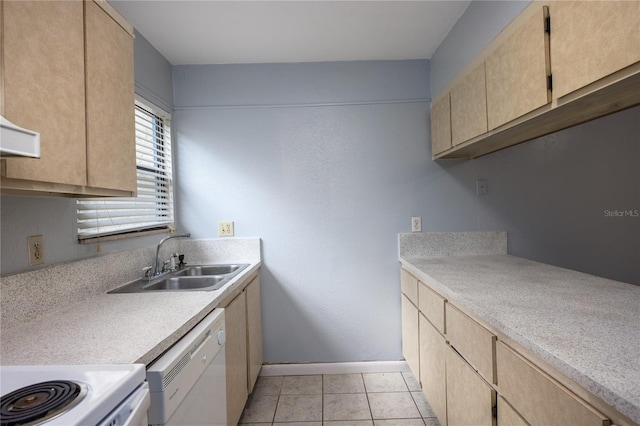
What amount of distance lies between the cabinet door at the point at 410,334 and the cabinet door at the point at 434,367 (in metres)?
0.10

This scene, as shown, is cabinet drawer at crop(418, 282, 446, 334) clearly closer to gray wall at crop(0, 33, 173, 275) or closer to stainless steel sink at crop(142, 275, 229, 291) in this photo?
stainless steel sink at crop(142, 275, 229, 291)

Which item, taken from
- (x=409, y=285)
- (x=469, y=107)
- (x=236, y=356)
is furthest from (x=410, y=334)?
(x=469, y=107)

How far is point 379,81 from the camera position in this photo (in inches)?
97.8

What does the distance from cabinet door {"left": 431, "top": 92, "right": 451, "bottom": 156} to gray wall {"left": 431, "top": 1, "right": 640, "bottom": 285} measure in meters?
0.22

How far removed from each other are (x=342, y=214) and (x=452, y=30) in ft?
4.99

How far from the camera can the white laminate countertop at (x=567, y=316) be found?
0.70 metres

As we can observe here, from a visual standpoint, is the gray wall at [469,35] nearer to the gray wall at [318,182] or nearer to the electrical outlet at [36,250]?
the gray wall at [318,182]

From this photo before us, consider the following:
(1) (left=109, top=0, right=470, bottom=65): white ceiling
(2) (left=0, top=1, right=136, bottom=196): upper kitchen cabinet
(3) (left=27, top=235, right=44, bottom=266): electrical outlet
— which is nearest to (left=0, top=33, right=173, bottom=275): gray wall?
(3) (left=27, top=235, right=44, bottom=266): electrical outlet

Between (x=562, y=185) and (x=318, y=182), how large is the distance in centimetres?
172

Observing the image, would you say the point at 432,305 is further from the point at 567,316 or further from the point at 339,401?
the point at 339,401

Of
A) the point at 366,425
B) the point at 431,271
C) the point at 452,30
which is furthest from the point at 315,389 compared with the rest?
the point at 452,30

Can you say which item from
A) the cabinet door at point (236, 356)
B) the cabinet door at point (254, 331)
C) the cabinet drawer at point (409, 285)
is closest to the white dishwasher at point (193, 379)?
the cabinet door at point (236, 356)

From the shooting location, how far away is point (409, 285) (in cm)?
222

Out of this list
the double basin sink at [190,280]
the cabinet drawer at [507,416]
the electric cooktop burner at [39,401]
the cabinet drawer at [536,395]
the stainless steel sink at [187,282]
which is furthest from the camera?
the stainless steel sink at [187,282]
